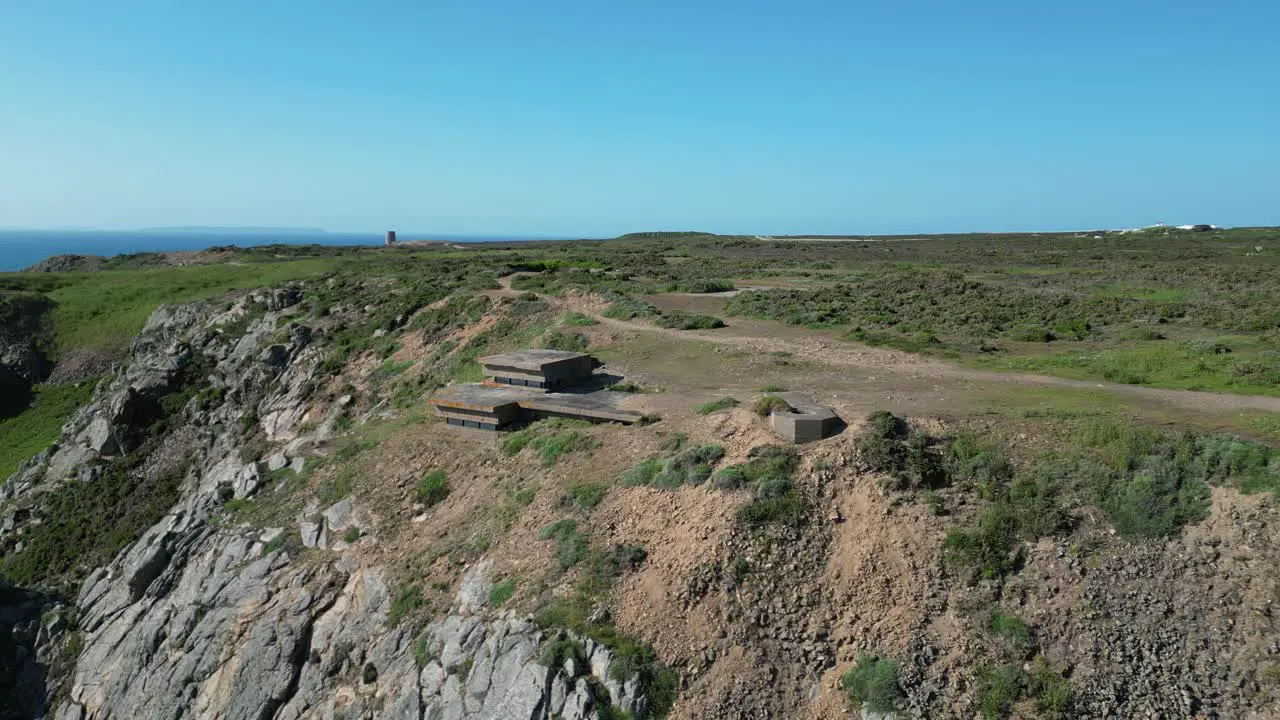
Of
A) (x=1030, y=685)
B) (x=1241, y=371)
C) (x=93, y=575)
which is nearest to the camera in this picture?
(x=1030, y=685)

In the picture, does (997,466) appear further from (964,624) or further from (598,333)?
(598,333)

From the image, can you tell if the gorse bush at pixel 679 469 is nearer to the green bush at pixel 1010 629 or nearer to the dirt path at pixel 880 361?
the green bush at pixel 1010 629

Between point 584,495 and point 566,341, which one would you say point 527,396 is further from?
point 566,341

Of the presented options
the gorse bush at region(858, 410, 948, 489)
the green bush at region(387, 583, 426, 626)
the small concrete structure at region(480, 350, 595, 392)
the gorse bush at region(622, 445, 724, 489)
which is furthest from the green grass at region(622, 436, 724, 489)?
the small concrete structure at region(480, 350, 595, 392)

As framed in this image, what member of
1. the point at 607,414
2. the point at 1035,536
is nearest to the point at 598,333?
the point at 607,414

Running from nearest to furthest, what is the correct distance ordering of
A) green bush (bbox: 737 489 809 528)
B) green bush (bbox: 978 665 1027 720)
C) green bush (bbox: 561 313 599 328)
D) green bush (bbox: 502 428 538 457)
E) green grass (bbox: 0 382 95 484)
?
green bush (bbox: 978 665 1027 720) < green bush (bbox: 737 489 809 528) < green bush (bbox: 502 428 538 457) < green bush (bbox: 561 313 599 328) < green grass (bbox: 0 382 95 484)

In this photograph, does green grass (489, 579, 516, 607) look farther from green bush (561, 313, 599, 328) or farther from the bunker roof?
green bush (561, 313, 599, 328)
